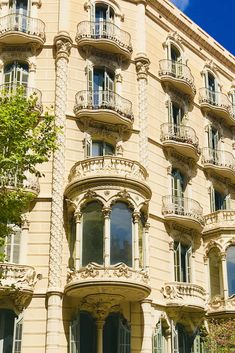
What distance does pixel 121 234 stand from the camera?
22.2m

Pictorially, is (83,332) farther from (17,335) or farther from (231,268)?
(231,268)

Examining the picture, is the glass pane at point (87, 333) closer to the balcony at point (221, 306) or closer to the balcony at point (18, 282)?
the balcony at point (18, 282)

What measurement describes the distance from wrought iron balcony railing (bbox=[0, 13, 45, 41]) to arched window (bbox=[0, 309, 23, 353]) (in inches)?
499

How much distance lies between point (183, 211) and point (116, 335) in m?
7.11

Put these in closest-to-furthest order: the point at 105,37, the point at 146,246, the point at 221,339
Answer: the point at 146,246
the point at 221,339
the point at 105,37

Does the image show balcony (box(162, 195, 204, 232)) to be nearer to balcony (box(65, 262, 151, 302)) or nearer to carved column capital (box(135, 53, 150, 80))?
balcony (box(65, 262, 151, 302))

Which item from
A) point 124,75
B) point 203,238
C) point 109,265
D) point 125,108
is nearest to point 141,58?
point 124,75

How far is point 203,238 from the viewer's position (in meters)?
28.2

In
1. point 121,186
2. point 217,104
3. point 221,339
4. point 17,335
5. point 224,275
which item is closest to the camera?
point 17,335

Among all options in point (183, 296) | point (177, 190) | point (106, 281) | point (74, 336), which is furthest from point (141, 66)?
point (74, 336)

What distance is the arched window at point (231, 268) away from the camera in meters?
27.0

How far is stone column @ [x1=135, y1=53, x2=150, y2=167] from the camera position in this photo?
86.2ft

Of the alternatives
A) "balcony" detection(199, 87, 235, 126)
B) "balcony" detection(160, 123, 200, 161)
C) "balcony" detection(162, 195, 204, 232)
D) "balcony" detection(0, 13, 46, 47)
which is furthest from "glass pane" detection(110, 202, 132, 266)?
"balcony" detection(199, 87, 235, 126)

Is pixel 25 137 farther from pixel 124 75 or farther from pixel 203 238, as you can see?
pixel 203 238
